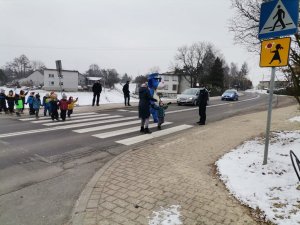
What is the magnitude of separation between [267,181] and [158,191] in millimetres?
1993

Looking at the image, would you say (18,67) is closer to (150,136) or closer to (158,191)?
(150,136)

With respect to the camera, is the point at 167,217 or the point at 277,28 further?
the point at 277,28

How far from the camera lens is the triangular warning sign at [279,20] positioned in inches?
187

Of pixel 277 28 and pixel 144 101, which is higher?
pixel 277 28

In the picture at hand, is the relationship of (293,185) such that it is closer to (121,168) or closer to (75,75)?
(121,168)

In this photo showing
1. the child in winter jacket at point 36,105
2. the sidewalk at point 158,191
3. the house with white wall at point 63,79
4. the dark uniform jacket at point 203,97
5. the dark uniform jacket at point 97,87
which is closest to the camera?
the sidewalk at point 158,191

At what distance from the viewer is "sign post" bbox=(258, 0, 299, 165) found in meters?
4.69

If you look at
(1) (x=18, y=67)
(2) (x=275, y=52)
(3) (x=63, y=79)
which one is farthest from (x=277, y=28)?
(1) (x=18, y=67)

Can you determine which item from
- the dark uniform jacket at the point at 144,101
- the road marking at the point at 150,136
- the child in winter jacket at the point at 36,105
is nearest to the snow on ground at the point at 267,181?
the road marking at the point at 150,136

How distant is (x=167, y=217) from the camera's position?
363cm

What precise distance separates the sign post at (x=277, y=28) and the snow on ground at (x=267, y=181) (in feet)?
5.33

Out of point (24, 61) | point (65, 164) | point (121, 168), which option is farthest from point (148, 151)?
point (24, 61)

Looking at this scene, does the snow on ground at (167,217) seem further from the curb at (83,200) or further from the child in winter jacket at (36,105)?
the child in winter jacket at (36,105)

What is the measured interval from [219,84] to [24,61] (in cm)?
8812
